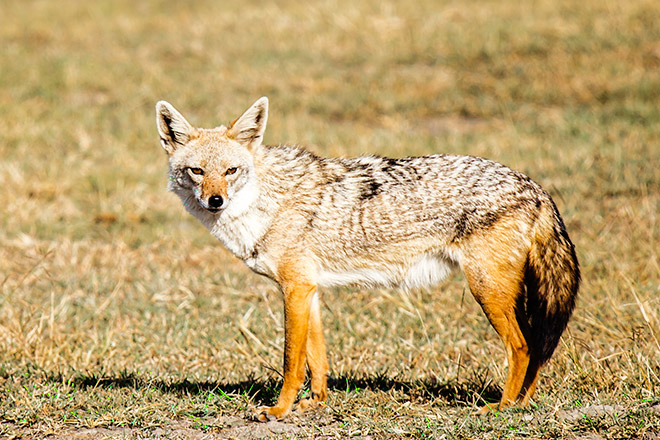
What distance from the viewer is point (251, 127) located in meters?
4.73

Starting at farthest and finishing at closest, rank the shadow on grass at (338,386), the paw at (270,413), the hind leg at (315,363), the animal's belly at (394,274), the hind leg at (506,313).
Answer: the shadow on grass at (338,386), the hind leg at (315,363), the animal's belly at (394,274), the paw at (270,413), the hind leg at (506,313)

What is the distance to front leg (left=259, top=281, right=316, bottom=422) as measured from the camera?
176 inches

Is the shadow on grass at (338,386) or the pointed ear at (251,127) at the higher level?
the pointed ear at (251,127)

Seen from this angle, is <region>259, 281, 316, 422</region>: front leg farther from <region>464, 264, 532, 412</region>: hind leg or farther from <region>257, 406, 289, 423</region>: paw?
<region>464, 264, 532, 412</region>: hind leg

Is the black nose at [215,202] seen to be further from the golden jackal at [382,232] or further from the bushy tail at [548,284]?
the bushy tail at [548,284]

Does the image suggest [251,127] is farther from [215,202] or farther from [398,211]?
[398,211]

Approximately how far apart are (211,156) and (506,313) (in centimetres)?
193

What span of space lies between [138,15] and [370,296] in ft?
42.4

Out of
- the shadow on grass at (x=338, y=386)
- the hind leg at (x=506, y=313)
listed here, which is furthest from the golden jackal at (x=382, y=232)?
the shadow on grass at (x=338, y=386)

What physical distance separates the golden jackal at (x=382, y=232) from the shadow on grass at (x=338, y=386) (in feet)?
1.07

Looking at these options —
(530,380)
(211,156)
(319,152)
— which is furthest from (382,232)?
(319,152)

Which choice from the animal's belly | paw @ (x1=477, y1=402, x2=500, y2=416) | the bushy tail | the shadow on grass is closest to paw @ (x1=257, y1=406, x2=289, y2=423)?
the shadow on grass

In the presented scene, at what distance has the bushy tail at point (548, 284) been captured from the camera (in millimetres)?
4465

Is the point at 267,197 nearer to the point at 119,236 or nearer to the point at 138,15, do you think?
the point at 119,236
